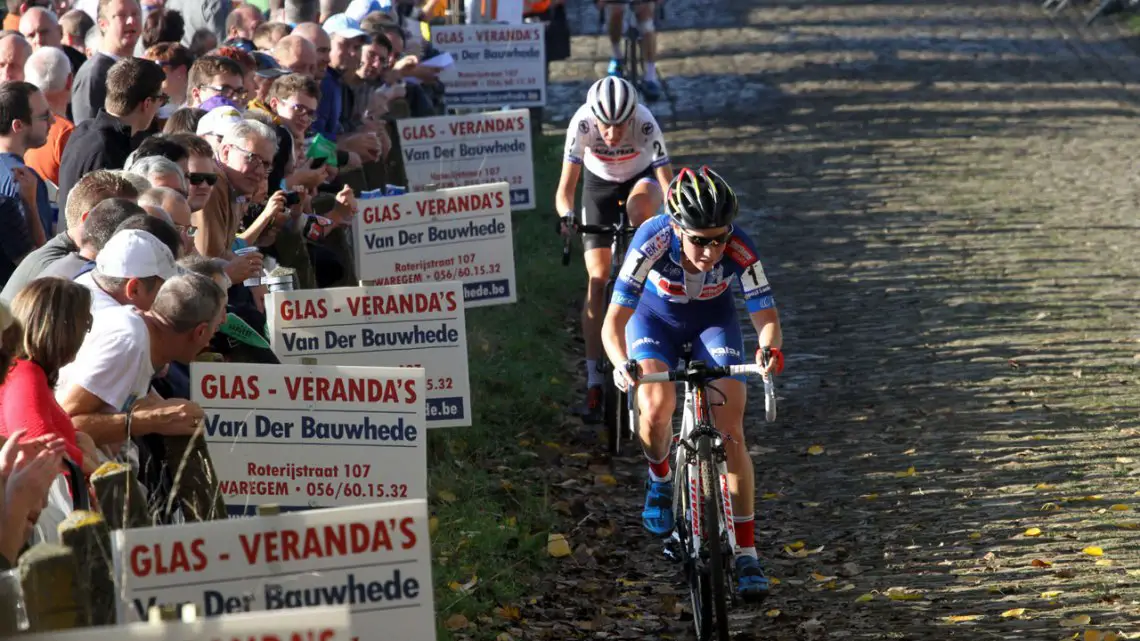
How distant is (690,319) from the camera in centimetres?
865

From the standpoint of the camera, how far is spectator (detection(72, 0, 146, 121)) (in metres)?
10.3

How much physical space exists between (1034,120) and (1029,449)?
12.7 metres

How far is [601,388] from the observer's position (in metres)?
11.3

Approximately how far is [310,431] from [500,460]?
374 cm

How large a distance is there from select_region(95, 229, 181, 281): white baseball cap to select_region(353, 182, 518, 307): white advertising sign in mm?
3507

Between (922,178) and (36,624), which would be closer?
(36,624)

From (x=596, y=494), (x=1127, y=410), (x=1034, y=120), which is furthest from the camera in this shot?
(x=1034, y=120)

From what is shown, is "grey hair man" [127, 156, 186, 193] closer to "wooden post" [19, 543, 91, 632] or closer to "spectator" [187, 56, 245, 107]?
"spectator" [187, 56, 245, 107]

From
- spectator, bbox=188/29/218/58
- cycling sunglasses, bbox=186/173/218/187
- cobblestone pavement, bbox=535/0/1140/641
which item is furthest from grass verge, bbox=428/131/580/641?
spectator, bbox=188/29/218/58

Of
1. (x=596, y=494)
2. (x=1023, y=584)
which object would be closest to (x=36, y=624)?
(x=1023, y=584)

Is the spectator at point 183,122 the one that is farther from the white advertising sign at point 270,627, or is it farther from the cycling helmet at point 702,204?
the white advertising sign at point 270,627

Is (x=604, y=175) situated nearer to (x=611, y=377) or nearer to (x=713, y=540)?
(x=611, y=377)

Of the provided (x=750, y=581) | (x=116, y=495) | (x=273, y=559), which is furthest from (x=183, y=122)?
(x=273, y=559)

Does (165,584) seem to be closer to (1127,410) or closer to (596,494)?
(596,494)
